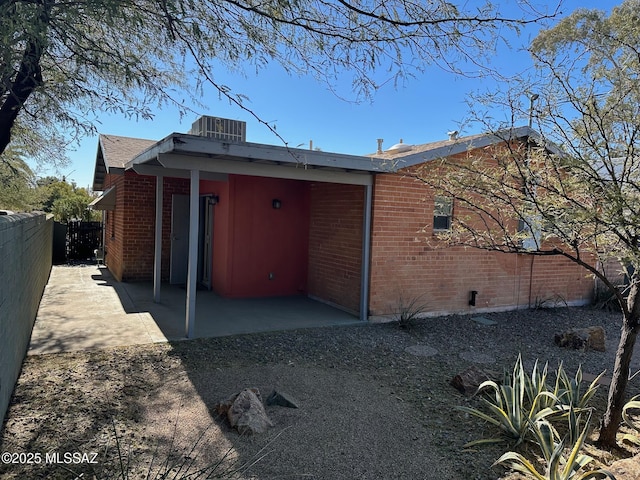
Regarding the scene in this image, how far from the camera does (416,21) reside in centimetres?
453

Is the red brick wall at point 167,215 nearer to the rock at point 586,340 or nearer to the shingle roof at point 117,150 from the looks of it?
the shingle roof at point 117,150

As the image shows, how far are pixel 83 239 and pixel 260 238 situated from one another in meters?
10.7

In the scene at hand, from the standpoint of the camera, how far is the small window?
8688mm

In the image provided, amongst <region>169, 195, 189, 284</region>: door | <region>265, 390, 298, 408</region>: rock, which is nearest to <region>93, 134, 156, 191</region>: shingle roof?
<region>169, 195, 189, 284</region>: door

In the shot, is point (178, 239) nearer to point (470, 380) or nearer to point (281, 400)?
point (281, 400)

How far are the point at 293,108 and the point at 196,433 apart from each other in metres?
3.69

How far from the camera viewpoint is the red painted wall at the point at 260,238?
968cm

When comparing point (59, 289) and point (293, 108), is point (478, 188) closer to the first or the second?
point (293, 108)

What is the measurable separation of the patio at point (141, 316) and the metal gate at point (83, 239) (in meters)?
6.47

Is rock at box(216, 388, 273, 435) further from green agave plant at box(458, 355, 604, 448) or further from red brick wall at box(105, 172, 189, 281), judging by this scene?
red brick wall at box(105, 172, 189, 281)

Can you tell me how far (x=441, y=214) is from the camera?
8.73 metres

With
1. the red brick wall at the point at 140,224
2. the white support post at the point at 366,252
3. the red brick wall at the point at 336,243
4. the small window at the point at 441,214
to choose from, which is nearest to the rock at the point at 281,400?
the white support post at the point at 366,252

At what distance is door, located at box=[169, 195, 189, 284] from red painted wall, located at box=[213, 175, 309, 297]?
1537 mm

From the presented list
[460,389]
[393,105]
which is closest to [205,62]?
[393,105]
